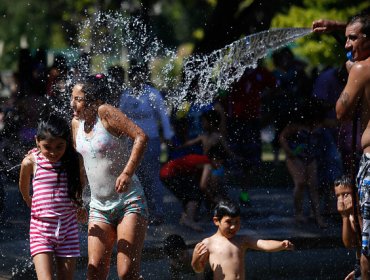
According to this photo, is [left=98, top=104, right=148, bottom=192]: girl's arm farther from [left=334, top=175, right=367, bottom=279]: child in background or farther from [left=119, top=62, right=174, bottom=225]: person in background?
[left=119, top=62, right=174, bottom=225]: person in background

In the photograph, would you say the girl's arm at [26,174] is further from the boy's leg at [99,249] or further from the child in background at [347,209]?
the child in background at [347,209]

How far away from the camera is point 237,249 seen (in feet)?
19.1

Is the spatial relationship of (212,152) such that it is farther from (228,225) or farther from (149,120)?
(228,225)

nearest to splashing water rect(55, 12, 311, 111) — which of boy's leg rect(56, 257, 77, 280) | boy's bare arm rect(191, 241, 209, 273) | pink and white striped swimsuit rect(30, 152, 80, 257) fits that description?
boy's bare arm rect(191, 241, 209, 273)

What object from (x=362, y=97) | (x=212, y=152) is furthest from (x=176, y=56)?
(x=362, y=97)

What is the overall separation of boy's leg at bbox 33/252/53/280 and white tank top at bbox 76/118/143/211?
431mm

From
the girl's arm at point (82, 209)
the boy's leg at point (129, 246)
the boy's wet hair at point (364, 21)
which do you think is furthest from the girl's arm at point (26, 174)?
the boy's wet hair at point (364, 21)

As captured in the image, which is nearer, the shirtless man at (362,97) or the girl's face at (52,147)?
the shirtless man at (362,97)

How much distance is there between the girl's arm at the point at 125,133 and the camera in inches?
209

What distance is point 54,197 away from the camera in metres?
5.47

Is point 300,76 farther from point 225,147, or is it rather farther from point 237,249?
point 237,249

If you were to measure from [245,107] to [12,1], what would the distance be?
14.7 meters

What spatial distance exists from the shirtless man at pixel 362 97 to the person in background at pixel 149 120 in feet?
12.0

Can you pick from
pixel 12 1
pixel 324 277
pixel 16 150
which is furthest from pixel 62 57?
pixel 12 1
